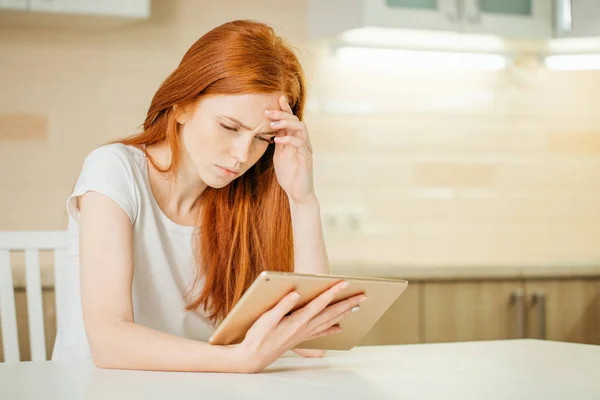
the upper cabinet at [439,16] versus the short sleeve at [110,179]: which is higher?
the upper cabinet at [439,16]

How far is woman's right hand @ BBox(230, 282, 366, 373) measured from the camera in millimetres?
→ 1220

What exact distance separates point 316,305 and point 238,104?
0.48 metres

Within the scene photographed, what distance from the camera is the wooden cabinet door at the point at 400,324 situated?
2945mm

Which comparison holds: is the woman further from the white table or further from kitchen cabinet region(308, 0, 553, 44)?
kitchen cabinet region(308, 0, 553, 44)

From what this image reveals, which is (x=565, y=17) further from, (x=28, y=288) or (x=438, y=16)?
(x=28, y=288)

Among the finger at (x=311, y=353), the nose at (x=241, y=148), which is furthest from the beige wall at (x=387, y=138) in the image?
the finger at (x=311, y=353)

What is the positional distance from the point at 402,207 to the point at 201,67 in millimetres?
1932

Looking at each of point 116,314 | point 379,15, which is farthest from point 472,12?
point 116,314

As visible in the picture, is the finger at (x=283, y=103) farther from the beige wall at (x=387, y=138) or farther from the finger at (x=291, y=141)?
the beige wall at (x=387, y=138)

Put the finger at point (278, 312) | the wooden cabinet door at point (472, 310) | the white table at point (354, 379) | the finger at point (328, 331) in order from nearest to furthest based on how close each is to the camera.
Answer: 1. the white table at point (354, 379)
2. the finger at point (278, 312)
3. the finger at point (328, 331)
4. the wooden cabinet door at point (472, 310)

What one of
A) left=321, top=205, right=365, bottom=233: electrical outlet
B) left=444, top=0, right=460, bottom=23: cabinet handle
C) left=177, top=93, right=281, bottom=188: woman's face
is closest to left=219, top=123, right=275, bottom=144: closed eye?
left=177, top=93, right=281, bottom=188: woman's face

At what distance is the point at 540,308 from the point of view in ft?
10.0

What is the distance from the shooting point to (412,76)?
346 cm

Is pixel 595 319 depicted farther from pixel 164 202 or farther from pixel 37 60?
pixel 37 60
